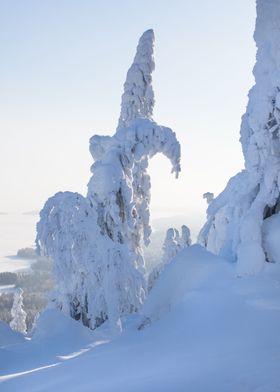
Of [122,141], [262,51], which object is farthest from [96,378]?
[122,141]

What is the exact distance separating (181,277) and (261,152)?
367 centimetres

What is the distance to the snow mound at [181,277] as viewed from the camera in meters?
8.16

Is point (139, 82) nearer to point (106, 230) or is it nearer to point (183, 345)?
point (106, 230)

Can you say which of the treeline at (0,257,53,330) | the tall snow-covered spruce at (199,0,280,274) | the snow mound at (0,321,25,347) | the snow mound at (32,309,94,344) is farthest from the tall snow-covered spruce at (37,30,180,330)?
the treeline at (0,257,53,330)

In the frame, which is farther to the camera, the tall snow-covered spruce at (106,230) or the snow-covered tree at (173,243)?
the snow-covered tree at (173,243)

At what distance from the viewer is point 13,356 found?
7.58 metres

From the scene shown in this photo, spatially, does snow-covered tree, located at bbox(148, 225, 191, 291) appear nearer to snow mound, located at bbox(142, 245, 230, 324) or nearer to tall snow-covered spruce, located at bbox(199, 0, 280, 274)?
tall snow-covered spruce, located at bbox(199, 0, 280, 274)

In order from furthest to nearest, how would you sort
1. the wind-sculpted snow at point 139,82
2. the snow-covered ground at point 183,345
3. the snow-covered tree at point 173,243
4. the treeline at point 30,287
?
the treeline at point 30,287
the snow-covered tree at point 173,243
the wind-sculpted snow at point 139,82
the snow-covered ground at point 183,345

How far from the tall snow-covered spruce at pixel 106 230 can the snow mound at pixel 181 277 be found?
2.13m

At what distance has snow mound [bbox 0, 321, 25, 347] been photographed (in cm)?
877

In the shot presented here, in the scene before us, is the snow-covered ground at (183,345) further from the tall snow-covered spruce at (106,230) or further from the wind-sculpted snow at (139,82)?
the wind-sculpted snow at (139,82)

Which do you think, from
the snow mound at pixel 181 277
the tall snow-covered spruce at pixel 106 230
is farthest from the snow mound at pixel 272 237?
the tall snow-covered spruce at pixel 106 230

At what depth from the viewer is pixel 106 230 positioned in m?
14.6

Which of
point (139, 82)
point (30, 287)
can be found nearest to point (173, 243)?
point (139, 82)
